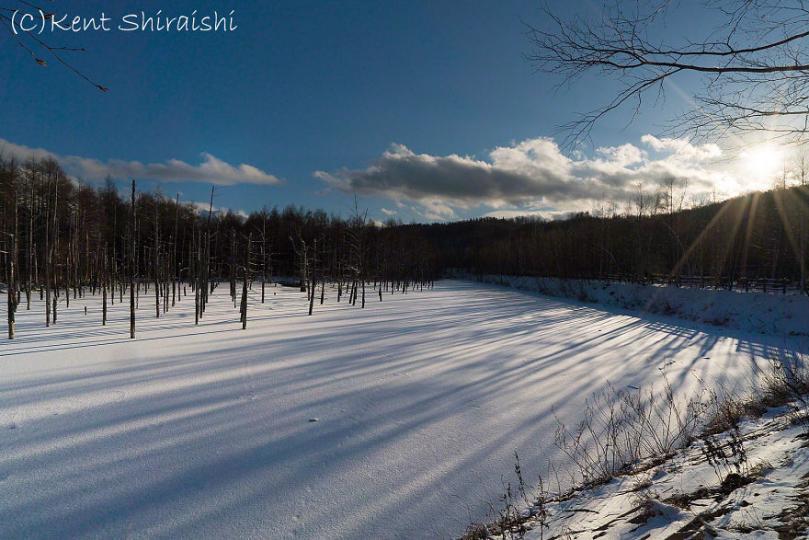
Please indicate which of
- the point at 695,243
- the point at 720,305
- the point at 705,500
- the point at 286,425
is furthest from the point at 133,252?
the point at 695,243

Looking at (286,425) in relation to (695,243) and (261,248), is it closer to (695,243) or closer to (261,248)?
(261,248)

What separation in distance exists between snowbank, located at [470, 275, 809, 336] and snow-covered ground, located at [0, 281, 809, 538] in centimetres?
977

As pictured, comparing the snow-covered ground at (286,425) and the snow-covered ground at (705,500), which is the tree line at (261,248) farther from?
the snow-covered ground at (705,500)

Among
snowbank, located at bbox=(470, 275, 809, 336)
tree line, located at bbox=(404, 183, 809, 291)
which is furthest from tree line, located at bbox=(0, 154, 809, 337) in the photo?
snowbank, located at bbox=(470, 275, 809, 336)

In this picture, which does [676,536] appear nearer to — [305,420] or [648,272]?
[305,420]

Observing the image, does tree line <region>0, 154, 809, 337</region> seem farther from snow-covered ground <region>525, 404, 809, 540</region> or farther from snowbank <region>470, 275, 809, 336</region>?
snow-covered ground <region>525, 404, 809, 540</region>

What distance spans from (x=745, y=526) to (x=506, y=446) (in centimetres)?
360

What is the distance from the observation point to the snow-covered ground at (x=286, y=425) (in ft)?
13.1

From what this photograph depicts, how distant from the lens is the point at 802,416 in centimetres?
486

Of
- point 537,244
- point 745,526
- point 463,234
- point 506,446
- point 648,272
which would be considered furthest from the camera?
point 463,234

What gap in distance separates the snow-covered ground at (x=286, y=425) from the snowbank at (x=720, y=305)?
9.77 metres

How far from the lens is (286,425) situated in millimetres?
6266

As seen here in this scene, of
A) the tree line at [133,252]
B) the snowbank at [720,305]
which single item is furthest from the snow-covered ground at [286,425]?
the snowbank at [720,305]

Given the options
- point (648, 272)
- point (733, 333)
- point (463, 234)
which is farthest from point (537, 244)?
point (463, 234)
